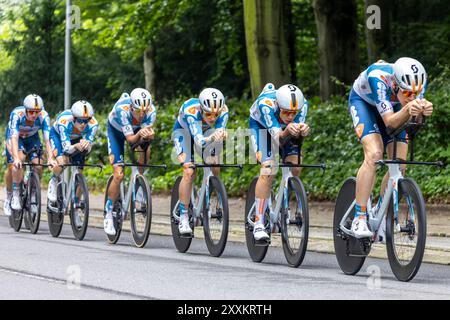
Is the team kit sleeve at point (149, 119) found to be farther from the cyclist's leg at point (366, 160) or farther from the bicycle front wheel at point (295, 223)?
the cyclist's leg at point (366, 160)

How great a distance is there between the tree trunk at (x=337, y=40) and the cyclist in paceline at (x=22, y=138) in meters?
8.14

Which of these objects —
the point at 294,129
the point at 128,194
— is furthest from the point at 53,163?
the point at 294,129

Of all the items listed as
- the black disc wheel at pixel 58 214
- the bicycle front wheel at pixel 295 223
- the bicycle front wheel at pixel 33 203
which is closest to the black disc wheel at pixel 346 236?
the bicycle front wheel at pixel 295 223

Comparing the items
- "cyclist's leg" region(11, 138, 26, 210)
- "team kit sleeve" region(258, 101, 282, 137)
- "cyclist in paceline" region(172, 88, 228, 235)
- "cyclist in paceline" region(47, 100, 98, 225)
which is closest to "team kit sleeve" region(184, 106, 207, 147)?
"cyclist in paceline" region(172, 88, 228, 235)

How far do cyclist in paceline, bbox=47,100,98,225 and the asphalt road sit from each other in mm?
1607

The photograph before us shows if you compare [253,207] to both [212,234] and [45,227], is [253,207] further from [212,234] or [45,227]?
[45,227]

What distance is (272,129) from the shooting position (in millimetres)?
11297

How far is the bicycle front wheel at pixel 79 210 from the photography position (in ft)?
49.0

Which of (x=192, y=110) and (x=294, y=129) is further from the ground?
(x=192, y=110)

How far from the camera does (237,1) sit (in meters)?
31.3

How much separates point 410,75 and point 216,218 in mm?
3884

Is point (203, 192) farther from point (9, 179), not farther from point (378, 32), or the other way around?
point (378, 32)
